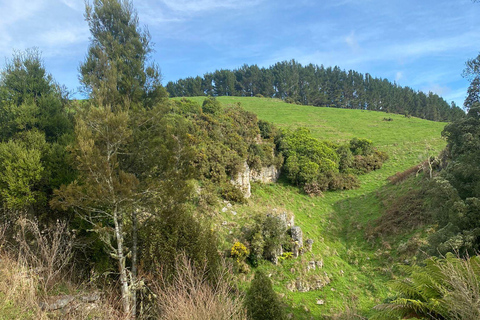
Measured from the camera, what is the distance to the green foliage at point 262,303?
27.8ft

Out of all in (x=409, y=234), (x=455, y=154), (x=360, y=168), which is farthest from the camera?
(x=360, y=168)

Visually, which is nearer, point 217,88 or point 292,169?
point 292,169

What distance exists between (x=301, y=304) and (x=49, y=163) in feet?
45.1

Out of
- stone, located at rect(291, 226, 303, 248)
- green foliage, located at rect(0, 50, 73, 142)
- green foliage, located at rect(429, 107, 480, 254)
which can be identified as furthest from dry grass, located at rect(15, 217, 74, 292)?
green foliage, located at rect(429, 107, 480, 254)

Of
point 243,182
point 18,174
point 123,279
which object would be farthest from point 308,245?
point 18,174

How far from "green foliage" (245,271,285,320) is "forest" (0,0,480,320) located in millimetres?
42

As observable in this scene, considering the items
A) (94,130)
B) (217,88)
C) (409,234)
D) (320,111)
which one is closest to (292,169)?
(409,234)

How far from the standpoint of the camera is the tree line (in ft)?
273

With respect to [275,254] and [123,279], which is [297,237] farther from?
[123,279]

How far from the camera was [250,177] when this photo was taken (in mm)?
23359

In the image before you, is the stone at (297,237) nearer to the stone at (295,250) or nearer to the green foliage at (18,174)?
the stone at (295,250)

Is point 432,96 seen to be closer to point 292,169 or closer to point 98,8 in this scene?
point 292,169

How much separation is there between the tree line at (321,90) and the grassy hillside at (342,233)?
47.7 meters

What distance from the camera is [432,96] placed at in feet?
287
